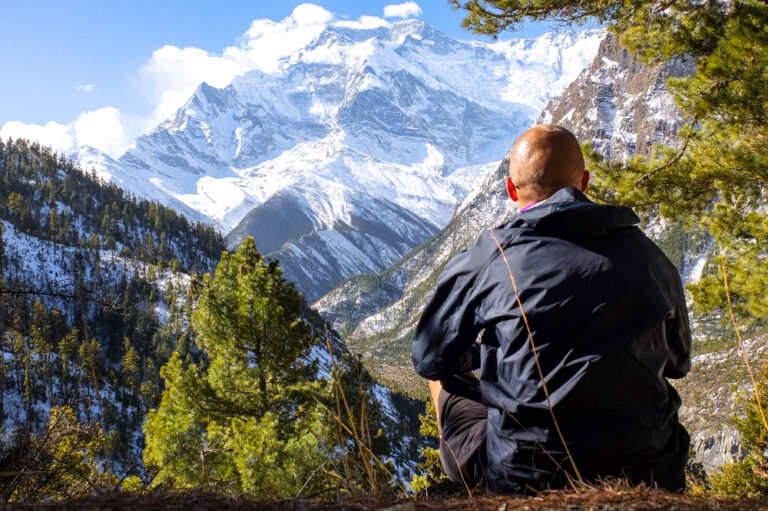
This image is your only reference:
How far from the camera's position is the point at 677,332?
2.63 m

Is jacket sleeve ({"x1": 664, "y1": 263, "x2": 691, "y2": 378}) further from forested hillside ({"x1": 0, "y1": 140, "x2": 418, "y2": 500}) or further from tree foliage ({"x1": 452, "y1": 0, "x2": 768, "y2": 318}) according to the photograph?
tree foliage ({"x1": 452, "y1": 0, "x2": 768, "y2": 318})

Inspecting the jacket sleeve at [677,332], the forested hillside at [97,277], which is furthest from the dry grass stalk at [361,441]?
the forested hillside at [97,277]

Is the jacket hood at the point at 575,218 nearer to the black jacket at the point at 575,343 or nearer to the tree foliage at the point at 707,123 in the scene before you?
the black jacket at the point at 575,343

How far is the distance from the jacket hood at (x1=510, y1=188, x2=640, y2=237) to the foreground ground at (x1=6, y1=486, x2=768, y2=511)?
3.71ft

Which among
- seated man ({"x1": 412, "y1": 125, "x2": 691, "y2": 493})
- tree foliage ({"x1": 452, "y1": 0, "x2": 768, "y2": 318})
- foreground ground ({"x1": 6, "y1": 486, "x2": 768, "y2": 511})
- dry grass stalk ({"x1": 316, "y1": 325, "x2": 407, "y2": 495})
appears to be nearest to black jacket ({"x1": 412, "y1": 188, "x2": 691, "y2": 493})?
seated man ({"x1": 412, "y1": 125, "x2": 691, "y2": 493})

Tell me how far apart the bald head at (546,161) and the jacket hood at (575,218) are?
0.29m

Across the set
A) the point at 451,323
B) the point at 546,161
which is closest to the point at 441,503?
the point at 451,323

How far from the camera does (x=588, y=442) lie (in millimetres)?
2289

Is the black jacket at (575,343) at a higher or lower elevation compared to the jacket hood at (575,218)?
lower

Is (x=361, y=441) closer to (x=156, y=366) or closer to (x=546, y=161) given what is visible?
(x=546, y=161)

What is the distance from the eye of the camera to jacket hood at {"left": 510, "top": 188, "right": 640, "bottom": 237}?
2404mm

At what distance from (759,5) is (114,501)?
766 centimetres

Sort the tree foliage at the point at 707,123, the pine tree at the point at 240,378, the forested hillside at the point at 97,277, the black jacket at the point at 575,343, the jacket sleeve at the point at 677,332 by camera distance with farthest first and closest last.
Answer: the forested hillside at the point at 97,277, the pine tree at the point at 240,378, the tree foliage at the point at 707,123, the jacket sleeve at the point at 677,332, the black jacket at the point at 575,343

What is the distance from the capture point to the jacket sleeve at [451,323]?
2605mm
